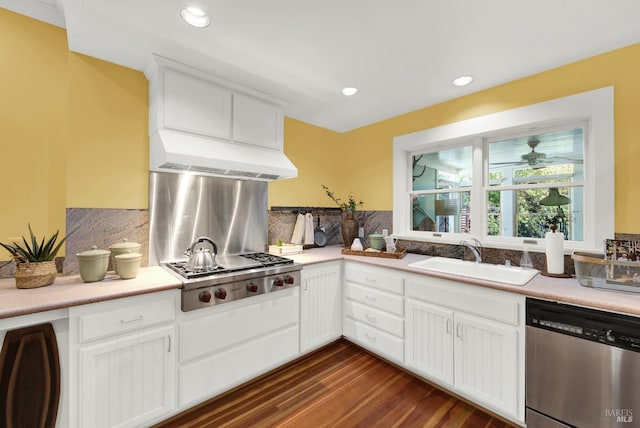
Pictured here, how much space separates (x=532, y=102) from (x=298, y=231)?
Answer: 2.37 m

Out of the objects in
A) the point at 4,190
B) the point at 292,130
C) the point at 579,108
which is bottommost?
the point at 4,190

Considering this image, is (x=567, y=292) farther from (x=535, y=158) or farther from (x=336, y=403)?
(x=336, y=403)

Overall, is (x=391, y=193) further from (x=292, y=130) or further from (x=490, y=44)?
(x=490, y=44)

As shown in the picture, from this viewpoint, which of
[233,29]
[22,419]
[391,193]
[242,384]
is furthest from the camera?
[391,193]

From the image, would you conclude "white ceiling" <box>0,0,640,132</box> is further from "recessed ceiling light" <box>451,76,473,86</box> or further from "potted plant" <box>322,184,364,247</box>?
"potted plant" <box>322,184,364,247</box>

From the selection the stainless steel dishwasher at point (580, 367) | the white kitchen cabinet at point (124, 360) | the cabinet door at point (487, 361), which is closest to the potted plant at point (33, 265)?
the white kitchen cabinet at point (124, 360)

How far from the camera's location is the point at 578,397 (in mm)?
1417

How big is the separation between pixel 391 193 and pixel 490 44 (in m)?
1.60

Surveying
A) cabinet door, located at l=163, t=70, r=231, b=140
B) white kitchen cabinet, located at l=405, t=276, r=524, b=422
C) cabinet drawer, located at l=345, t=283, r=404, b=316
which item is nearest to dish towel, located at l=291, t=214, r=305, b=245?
cabinet drawer, located at l=345, t=283, r=404, b=316

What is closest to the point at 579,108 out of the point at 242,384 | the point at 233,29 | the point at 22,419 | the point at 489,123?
the point at 489,123

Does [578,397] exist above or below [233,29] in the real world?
below

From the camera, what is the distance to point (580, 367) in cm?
141

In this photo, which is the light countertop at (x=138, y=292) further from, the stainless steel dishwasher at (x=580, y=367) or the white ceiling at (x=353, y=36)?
the white ceiling at (x=353, y=36)

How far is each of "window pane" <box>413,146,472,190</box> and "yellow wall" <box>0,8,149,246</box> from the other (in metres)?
2.65
